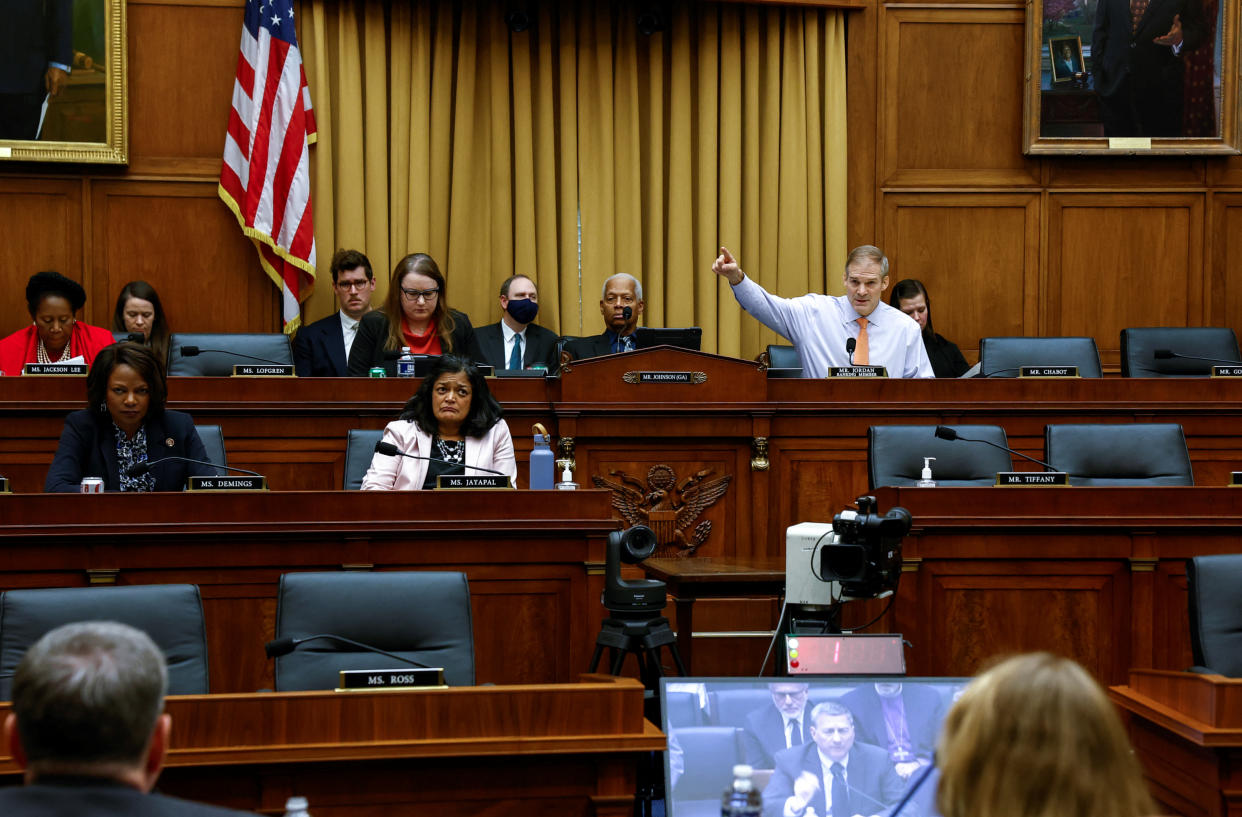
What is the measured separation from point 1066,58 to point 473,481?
Answer: 5.04 m

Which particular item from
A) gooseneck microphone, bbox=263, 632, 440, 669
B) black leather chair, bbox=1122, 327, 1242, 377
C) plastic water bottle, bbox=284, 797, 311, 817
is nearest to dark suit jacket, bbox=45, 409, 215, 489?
gooseneck microphone, bbox=263, 632, 440, 669

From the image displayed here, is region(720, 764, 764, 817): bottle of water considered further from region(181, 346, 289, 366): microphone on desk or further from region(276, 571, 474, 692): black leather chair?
region(181, 346, 289, 366): microphone on desk

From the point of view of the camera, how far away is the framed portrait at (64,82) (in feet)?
23.2

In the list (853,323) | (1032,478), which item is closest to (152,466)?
(1032,478)

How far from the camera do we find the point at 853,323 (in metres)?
6.11

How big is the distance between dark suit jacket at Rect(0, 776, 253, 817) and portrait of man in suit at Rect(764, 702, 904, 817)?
4.47ft

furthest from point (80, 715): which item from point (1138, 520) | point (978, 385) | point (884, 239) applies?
point (884, 239)

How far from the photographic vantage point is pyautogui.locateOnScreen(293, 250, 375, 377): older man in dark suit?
20.6 feet

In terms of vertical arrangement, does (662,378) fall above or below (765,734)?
above

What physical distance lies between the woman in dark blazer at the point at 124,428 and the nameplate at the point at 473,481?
37.2 inches

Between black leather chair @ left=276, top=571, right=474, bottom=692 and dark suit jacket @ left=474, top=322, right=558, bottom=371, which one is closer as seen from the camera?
black leather chair @ left=276, top=571, right=474, bottom=692

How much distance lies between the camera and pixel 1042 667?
1550 millimetres

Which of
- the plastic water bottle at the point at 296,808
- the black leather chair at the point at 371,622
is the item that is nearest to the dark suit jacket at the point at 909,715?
the black leather chair at the point at 371,622

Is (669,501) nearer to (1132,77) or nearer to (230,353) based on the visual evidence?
(230,353)
